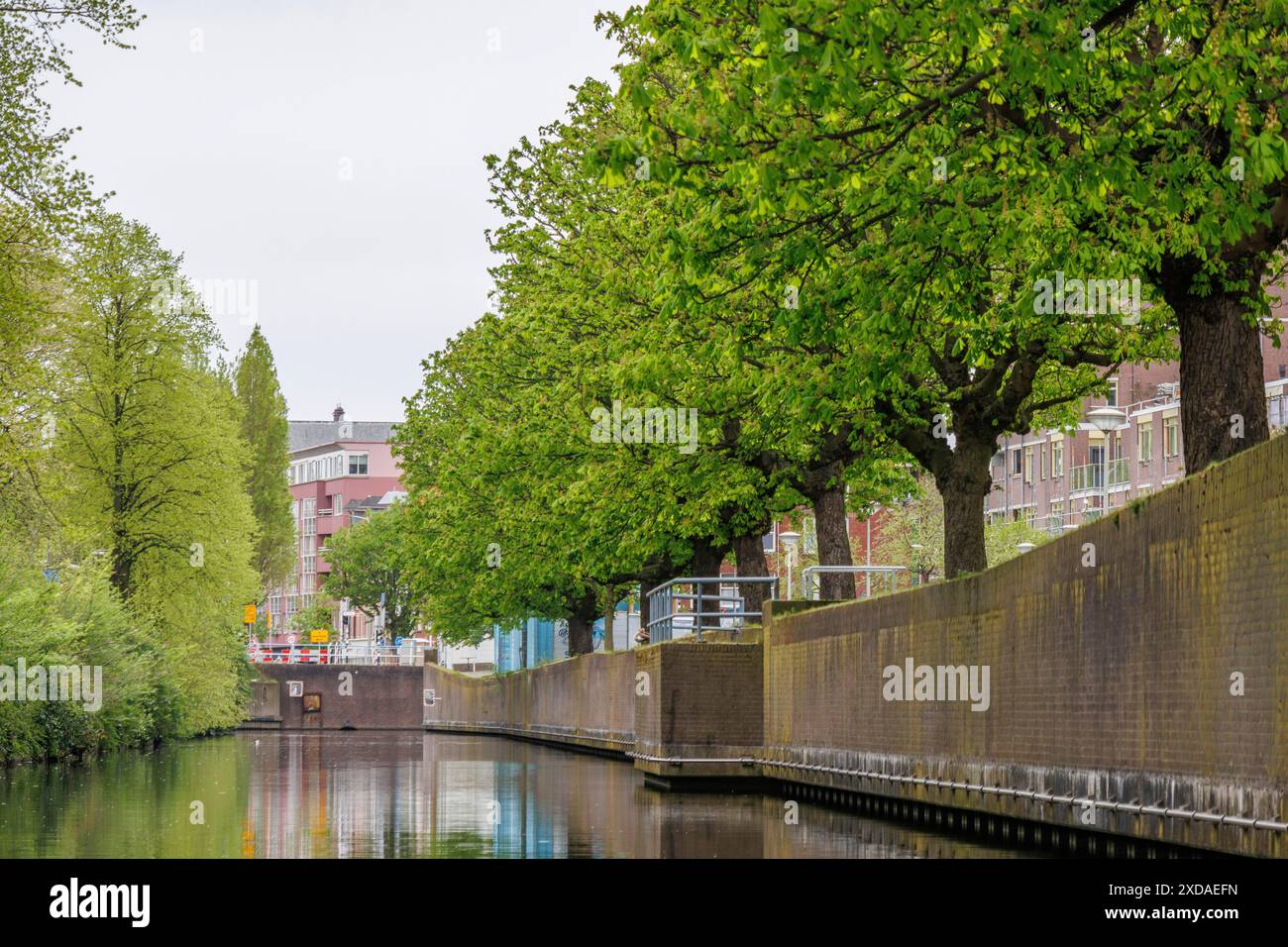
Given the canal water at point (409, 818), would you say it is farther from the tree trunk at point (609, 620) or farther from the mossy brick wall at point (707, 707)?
the tree trunk at point (609, 620)

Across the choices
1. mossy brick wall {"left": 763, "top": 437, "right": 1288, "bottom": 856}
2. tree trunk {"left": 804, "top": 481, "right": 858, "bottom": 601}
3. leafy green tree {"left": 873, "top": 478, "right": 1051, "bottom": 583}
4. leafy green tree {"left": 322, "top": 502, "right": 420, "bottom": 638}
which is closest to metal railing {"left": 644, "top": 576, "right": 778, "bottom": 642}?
tree trunk {"left": 804, "top": 481, "right": 858, "bottom": 601}

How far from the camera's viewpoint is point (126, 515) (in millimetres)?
58500

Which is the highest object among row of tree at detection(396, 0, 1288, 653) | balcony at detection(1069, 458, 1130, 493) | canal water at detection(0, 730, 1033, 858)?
balcony at detection(1069, 458, 1130, 493)

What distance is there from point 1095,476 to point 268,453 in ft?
152

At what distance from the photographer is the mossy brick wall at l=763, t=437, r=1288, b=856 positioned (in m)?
16.9

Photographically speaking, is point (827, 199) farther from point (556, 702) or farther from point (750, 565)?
point (556, 702)

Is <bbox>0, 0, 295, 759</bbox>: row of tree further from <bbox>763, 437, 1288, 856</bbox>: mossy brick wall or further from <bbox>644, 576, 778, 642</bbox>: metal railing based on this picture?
<bbox>763, 437, 1288, 856</bbox>: mossy brick wall

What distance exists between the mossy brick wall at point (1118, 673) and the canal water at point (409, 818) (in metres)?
1.25

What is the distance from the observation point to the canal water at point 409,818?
20.9 meters

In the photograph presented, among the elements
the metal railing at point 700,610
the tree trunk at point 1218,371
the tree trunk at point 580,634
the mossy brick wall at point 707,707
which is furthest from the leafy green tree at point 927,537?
the tree trunk at point 1218,371

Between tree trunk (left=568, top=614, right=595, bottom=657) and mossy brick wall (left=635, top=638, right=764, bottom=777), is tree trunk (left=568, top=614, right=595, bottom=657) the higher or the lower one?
the higher one

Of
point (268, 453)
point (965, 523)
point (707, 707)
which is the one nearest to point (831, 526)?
point (707, 707)

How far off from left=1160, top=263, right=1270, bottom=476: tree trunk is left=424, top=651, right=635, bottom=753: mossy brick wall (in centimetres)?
3011
